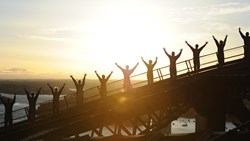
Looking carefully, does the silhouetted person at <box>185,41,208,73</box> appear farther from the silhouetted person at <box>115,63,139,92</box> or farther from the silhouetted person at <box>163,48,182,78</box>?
the silhouetted person at <box>115,63,139,92</box>

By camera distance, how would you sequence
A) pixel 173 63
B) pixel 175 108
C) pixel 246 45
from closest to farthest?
pixel 175 108
pixel 246 45
pixel 173 63

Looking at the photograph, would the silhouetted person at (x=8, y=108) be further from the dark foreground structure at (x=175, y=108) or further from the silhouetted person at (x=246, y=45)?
the silhouetted person at (x=246, y=45)

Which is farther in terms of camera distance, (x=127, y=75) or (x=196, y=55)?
(x=127, y=75)

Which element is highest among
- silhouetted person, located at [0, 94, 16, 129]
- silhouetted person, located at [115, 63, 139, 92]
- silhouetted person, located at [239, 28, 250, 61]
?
silhouetted person, located at [239, 28, 250, 61]

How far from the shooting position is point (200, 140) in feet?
35.9

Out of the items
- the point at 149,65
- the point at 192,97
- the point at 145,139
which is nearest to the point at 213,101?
the point at 192,97

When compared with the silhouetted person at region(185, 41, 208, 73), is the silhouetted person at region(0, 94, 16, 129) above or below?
below

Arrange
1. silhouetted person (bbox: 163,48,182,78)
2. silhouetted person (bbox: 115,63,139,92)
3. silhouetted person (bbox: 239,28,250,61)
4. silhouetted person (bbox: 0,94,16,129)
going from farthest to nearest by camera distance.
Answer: silhouetted person (bbox: 115,63,139,92) → silhouetted person (bbox: 0,94,16,129) → silhouetted person (bbox: 163,48,182,78) → silhouetted person (bbox: 239,28,250,61)

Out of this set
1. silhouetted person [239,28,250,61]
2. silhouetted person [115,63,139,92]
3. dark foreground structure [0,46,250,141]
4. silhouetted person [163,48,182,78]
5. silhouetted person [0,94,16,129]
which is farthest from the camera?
silhouetted person [115,63,139,92]

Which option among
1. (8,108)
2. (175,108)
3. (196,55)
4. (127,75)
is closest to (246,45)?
(196,55)

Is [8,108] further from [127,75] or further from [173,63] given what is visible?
[173,63]

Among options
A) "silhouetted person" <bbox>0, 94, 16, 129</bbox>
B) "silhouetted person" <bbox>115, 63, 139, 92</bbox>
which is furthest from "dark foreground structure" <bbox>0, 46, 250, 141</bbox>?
"silhouetted person" <bbox>0, 94, 16, 129</bbox>

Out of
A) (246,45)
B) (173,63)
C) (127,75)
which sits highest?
(246,45)

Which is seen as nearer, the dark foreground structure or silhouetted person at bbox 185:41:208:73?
the dark foreground structure
